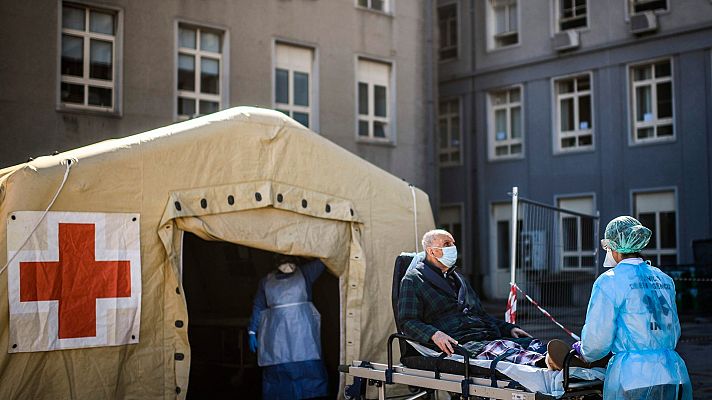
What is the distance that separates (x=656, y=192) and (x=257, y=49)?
12.0 m

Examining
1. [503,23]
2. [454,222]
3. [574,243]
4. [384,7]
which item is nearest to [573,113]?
[503,23]

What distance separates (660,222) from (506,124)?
5.99m

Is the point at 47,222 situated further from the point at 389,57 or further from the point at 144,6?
the point at 389,57

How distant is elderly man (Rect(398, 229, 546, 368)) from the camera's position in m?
6.85

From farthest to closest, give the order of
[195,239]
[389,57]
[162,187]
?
[389,57]
[195,239]
[162,187]

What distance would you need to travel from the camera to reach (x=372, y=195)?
9445 millimetres

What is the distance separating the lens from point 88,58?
16250 millimetres

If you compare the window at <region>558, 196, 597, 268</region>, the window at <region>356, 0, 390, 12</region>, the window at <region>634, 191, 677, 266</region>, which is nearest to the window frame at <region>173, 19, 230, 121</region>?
the window at <region>356, 0, 390, 12</region>

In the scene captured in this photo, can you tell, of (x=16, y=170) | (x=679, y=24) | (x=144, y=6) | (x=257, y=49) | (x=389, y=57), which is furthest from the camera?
(x=679, y=24)

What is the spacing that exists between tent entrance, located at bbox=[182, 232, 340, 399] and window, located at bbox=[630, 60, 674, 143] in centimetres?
1561

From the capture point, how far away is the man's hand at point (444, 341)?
659cm

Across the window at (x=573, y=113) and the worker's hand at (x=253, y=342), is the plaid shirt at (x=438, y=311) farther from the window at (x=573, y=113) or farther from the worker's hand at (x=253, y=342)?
the window at (x=573, y=113)

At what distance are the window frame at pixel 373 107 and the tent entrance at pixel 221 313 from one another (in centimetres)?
846

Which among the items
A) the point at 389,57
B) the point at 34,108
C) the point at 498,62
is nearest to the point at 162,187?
the point at 34,108
